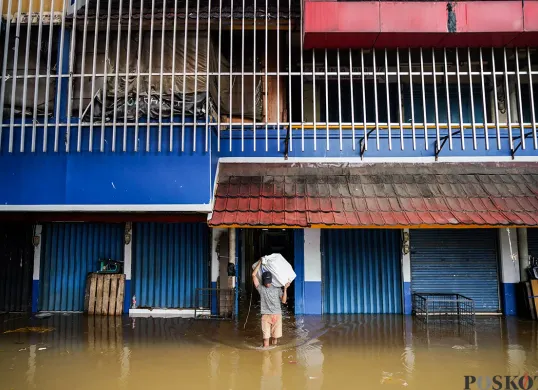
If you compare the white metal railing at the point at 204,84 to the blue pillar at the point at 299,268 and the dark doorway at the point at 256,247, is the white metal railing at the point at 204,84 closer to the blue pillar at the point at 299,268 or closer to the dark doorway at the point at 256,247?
the blue pillar at the point at 299,268

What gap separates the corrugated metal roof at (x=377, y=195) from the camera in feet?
24.8

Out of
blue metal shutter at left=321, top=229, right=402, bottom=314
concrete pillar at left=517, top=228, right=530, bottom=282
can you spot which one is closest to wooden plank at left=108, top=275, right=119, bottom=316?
blue metal shutter at left=321, top=229, right=402, bottom=314

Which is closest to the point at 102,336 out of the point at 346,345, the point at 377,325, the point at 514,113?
the point at 346,345

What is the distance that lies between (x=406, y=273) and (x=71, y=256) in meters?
8.14

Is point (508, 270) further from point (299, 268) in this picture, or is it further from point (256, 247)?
point (256, 247)

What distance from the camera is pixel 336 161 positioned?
941 centimetres

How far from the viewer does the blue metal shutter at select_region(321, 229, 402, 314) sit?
32.0 ft

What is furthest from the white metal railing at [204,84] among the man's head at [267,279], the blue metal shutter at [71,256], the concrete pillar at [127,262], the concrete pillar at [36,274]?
the concrete pillar at [36,274]

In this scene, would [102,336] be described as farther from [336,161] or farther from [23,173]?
[336,161]

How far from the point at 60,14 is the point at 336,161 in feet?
22.8

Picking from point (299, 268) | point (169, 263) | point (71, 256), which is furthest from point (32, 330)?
point (299, 268)

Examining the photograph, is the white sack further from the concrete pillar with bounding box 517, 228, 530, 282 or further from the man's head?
the concrete pillar with bounding box 517, 228, 530, 282

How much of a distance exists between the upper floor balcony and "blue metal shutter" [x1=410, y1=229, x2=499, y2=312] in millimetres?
4404

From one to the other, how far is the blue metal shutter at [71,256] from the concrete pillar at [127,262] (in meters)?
0.20
